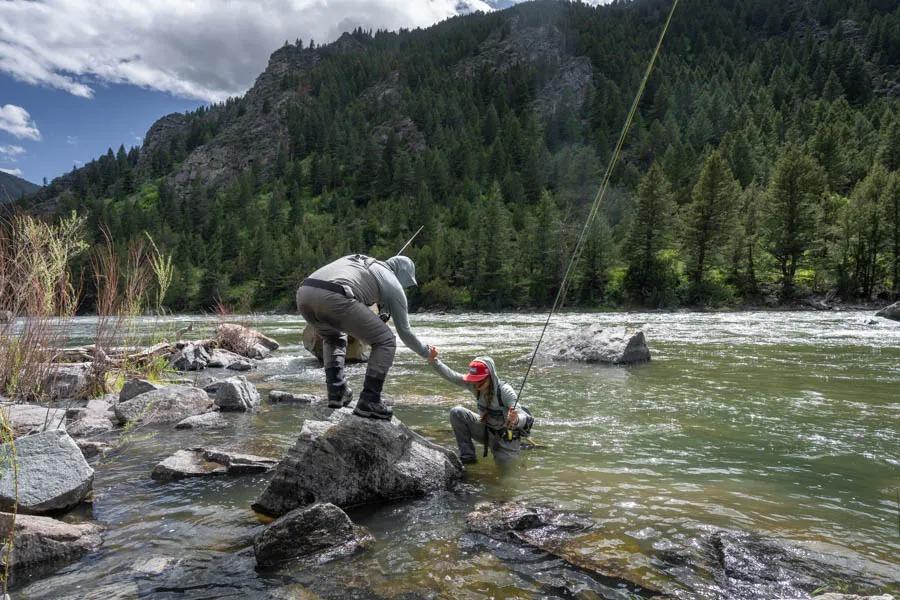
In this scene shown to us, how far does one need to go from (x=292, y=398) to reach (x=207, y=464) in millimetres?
4215

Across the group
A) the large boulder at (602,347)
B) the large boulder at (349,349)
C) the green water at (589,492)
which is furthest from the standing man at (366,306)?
the large boulder at (602,347)

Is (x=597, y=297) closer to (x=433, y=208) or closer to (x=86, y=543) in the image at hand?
(x=433, y=208)

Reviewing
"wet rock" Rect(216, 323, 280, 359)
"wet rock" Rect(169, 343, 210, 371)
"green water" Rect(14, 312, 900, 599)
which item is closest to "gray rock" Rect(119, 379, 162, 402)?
"green water" Rect(14, 312, 900, 599)

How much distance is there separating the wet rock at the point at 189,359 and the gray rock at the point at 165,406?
6.15m

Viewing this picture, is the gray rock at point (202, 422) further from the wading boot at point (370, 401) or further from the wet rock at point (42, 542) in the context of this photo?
the wet rock at point (42, 542)

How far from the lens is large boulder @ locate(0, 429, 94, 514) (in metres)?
4.67

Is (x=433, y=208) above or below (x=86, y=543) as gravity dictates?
above

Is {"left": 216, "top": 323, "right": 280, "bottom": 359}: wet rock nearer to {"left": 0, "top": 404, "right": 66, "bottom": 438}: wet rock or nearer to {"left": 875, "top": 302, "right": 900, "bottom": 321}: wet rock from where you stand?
{"left": 0, "top": 404, "right": 66, "bottom": 438}: wet rock

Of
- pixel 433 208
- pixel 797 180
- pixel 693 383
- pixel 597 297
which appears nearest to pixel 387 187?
pixel 433 208

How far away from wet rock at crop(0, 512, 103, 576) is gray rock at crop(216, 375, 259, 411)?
5.59 metres

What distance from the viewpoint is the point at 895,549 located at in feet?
14.3

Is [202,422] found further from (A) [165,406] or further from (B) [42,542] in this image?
(B) [42,542]

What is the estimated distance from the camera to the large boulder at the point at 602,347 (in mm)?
16094

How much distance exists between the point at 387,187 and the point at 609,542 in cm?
12778
